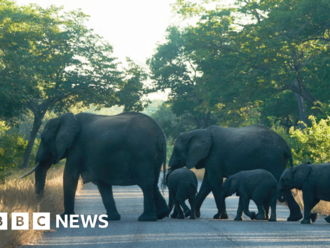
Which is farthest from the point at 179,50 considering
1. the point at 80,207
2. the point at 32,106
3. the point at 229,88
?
the point at 80,207

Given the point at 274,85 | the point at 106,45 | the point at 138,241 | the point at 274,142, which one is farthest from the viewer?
the point at 106,45

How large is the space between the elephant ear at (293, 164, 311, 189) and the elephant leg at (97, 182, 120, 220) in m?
4.15

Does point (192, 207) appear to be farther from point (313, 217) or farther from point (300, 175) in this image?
point (313, 217)

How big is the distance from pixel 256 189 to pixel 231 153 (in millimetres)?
1601

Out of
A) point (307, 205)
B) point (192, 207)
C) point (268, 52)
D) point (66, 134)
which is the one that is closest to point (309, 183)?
point (307, 205)

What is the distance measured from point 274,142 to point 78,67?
23.3 m

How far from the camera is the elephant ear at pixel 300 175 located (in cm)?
1067

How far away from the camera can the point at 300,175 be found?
35.1ft

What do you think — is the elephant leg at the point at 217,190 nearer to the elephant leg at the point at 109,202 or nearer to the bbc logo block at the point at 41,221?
the elephant leg at the point at 109,202

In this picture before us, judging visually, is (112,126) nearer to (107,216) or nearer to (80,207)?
(107,216)

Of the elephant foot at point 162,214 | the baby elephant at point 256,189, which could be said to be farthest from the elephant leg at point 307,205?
the elephant foot at point 162,214

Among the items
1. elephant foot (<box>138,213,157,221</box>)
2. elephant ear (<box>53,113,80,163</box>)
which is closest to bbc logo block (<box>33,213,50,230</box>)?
elephant ear (<box>53,113,80,163</box>)

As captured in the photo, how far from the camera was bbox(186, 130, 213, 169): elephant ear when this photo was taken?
1229 centimetres

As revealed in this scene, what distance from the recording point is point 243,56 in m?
32.4
